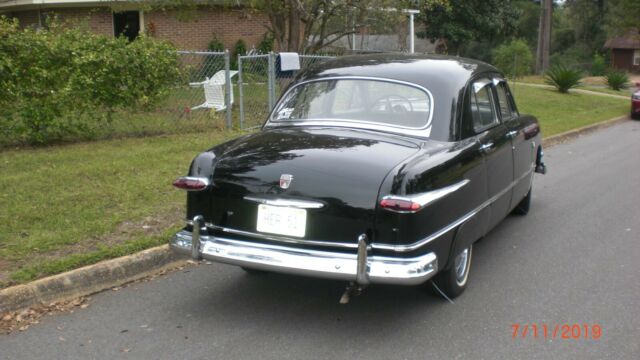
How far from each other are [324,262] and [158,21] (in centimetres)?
1788

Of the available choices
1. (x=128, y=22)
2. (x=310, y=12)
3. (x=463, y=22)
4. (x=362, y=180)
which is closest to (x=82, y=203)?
(x=362, y=180)

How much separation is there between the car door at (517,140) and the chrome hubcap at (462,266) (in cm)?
131

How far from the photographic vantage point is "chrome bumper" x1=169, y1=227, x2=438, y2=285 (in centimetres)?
388

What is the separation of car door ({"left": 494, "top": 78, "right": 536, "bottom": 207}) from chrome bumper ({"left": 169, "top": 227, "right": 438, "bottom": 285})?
223 cm

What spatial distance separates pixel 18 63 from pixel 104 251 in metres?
4.67

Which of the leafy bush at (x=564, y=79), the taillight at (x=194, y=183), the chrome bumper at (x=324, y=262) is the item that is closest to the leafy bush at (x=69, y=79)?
the taillight at (x=194, y=183)

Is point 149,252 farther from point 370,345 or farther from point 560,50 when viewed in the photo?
point 560,50

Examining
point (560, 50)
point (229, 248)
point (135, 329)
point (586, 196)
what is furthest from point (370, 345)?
point (560, 50)

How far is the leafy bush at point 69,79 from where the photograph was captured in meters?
8.76

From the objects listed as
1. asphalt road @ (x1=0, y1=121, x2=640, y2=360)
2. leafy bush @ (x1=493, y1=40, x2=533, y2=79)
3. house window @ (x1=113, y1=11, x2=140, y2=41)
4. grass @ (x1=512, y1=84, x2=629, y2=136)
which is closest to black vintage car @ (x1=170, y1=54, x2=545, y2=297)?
asphalt road @ (x1=0, y1=121, x2=640, y2=360)

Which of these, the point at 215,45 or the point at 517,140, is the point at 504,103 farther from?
the point at 215,45

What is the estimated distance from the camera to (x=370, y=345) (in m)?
4.00

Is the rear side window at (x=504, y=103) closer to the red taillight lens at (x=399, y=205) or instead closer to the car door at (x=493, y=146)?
the car door at (x=493, y=146)

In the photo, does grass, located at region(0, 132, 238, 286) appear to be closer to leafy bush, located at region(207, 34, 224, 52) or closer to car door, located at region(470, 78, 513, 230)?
car door, located at region(470, 78, 513, 230)
